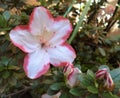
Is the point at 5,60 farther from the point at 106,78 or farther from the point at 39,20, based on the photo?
the point at 106,78

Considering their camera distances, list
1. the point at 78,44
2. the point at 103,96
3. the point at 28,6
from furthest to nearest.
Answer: the point at 78,44 → the point at 28,6 → the point at 103,96

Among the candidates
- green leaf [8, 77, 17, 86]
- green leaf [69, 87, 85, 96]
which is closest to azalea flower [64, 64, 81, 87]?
green leaf [69, 87, 85, 96]

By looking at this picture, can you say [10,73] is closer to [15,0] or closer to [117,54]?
[15,0]

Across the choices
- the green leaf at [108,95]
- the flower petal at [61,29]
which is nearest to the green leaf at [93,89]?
the green leaf at [108,95]

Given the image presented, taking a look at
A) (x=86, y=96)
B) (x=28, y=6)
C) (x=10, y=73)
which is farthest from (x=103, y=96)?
(x=28, y=6)

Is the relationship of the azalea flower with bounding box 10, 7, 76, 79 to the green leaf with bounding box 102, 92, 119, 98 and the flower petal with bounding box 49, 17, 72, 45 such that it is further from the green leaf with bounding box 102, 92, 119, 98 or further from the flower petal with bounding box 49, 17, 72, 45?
the green leaf with bounding box 102, 92, 119, 98
